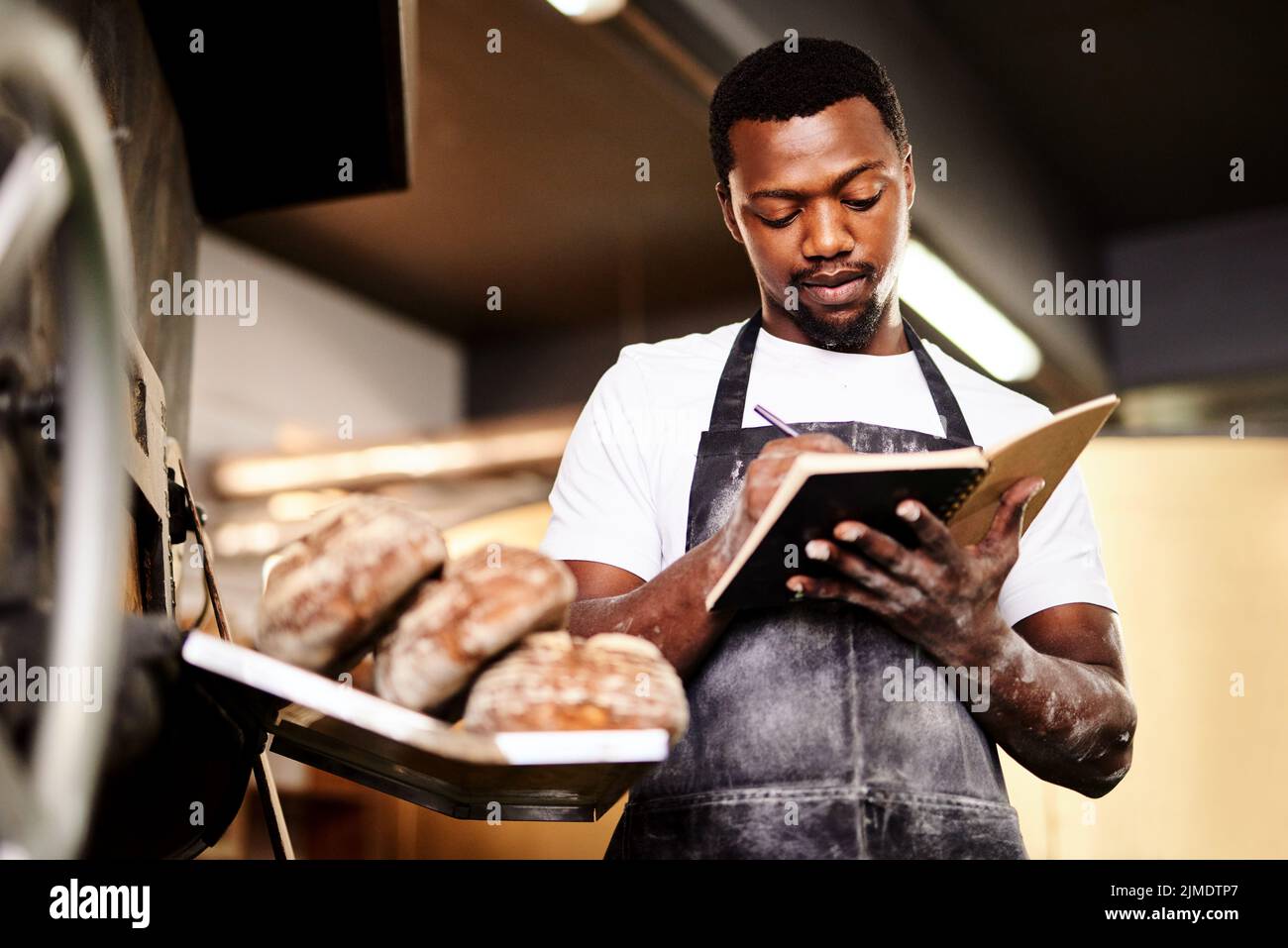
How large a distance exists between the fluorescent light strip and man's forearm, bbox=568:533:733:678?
7.36 feet

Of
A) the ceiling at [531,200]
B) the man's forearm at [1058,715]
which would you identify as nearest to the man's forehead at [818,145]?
the man's forearm at [1058,715]

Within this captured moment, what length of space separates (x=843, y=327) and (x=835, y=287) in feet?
0.19

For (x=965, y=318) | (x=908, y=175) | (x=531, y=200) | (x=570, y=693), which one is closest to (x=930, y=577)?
(x=570, y=693)

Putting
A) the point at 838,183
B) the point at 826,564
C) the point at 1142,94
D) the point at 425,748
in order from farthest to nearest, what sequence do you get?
the point at 1142,94
the point at 838,183
the point at 826,564
the point at 425,748

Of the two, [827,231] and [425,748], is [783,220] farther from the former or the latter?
[425,748]

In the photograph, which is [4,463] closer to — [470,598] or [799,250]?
[470,598]

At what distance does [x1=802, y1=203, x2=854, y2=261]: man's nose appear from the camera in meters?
1.43

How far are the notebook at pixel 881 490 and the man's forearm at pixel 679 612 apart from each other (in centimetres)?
4

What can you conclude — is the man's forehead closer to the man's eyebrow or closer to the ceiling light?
the man's eyebrow

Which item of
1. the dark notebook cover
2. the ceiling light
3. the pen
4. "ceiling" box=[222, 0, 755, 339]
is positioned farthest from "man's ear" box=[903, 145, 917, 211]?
"ceiling" box=[222, 0, 755, 339]

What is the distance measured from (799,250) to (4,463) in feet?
3.23

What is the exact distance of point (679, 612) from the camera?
1.24m

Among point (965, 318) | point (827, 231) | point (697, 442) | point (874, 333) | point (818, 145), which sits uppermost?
point (965, 318)

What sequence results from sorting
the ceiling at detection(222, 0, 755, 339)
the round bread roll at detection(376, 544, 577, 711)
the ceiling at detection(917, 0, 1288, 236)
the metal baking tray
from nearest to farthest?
1. the metal baking tray
2. the round bread roll at detection(376, 544, 577, 711)
3. the ceiling at detection(917, 0, 1288, 236)
4. the ceiling at detection(222, 0, 755, 339)
